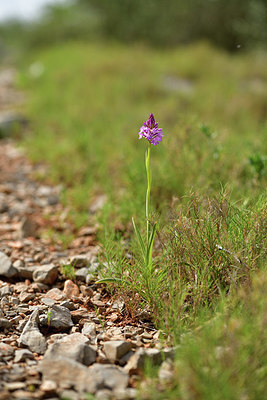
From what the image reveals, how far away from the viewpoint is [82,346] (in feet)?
6.01

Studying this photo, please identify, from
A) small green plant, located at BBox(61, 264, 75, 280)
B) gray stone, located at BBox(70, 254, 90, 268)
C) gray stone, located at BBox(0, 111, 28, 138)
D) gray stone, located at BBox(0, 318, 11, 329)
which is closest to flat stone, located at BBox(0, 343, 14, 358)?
gray stone, located at BBox(0, 318, 11, 329)

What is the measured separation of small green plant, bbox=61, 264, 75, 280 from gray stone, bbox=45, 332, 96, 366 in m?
0.71

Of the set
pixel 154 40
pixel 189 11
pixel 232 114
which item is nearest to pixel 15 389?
pixel 232 114

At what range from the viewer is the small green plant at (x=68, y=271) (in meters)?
2.60

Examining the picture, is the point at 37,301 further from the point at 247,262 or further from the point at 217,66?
the point at 217,66

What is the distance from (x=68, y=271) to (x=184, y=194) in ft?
3.37

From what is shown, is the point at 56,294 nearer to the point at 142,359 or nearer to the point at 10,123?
the point at 142,359

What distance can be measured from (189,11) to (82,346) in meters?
15.0

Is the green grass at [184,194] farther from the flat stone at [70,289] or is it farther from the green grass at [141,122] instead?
the flat stone at [70,289]

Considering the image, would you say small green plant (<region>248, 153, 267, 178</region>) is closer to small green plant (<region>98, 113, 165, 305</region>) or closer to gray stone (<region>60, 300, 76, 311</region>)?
small green plant (<region>98, 113, 165, 305</region>)

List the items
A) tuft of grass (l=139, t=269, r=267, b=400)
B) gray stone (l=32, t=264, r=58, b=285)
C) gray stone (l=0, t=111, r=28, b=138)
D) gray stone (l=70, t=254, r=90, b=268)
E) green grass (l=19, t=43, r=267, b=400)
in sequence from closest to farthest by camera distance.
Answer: tuft of grass (l=139, t=269, r=267, b=400)
green grass (l=19, t=43, r=267, b=400)
gray stone (l=32, t=264, r=58, b=285)
gray stone (l=70, t=254, r=90, b=268)
gray stone (l=0, t=111, r=28, b=138)

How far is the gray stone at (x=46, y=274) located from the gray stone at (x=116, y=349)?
86 cm

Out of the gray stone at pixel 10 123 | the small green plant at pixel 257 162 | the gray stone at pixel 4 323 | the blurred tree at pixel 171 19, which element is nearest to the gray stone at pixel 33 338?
the gray stone at pixel 4 323

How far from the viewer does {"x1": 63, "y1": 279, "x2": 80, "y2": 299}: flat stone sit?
8.05ft
